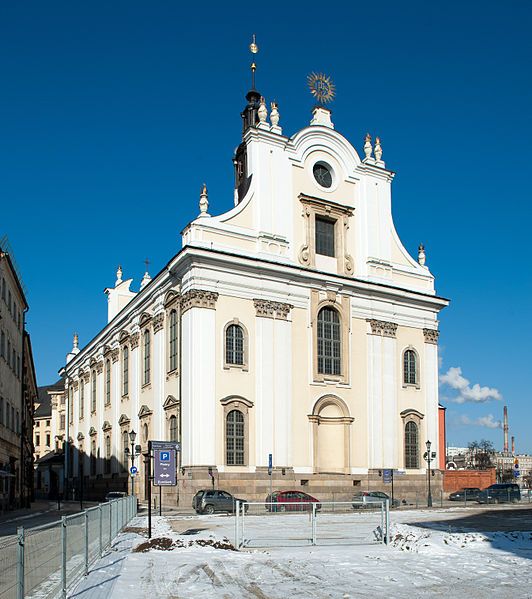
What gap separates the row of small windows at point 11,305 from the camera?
1802 inches

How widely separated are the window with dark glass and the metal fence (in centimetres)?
3371

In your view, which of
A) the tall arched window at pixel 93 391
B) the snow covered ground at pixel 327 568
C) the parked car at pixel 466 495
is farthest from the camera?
the tall arched window at pixel 93 391

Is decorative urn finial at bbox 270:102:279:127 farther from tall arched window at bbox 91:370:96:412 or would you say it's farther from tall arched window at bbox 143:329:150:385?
tall arched window at bbox 91:370:96:412

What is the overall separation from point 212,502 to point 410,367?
67.0ft

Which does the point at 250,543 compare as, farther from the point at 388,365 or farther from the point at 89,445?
the point at 89,445

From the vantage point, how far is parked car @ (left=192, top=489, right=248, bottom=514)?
38.8 meters

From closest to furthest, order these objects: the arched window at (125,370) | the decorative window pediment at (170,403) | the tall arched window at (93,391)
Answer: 1. the decorative window pediment at (170,403)
2. the arched window at (125,370)
3. the tall arched window at (93,391)

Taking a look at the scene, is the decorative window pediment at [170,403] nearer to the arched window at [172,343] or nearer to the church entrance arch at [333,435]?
the arched window at [172,343]

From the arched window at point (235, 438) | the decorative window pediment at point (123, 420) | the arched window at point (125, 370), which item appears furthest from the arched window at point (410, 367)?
the arched window at point (125, 370)

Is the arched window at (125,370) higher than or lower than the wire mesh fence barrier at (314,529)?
higher

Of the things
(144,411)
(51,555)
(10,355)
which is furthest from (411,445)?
(51,555)

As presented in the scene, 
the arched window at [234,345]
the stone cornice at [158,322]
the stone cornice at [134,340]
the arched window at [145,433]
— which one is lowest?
the arched window at [145,433]

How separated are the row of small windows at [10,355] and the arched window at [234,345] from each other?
12.7 meters

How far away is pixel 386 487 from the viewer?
50.1 meters
